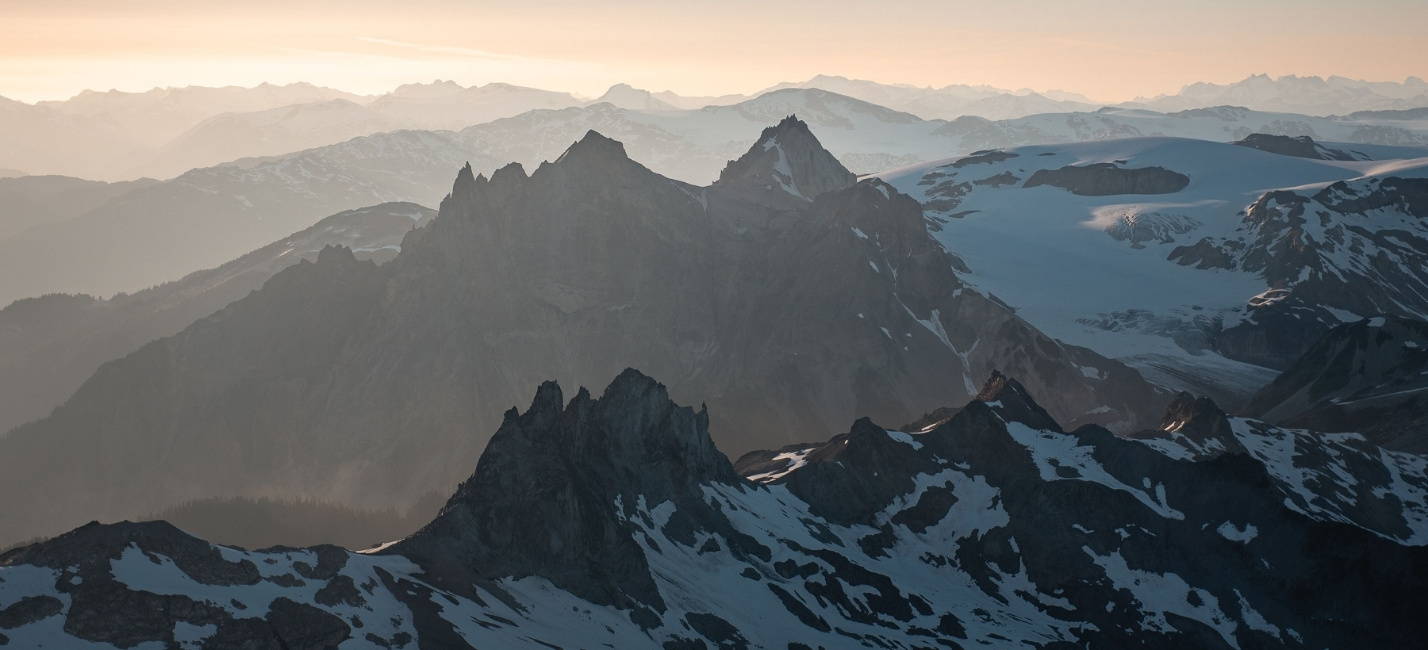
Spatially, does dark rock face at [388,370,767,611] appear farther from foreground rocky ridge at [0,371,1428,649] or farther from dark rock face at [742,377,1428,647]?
dark rock face at [742,377,1428,647]

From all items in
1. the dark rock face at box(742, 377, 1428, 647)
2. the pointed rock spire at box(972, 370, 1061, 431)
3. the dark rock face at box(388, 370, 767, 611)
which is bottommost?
the dark rock face at box(742, 377, 1428, 647)

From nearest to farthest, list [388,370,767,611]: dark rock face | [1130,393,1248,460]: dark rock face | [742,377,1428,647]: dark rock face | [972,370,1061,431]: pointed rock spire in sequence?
[388,370,767,611]: dark rock face
[742,377,1428,647]: dark rock face
[1130,393,1248,460]: dark rock face
[972,370,1061,431]: pointed rock spire

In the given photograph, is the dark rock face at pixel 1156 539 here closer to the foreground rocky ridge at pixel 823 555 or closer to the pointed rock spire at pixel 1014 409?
the foreground rocky ridge at pixel 823 555

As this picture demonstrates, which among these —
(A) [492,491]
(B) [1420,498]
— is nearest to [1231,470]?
(B) [1420,498]

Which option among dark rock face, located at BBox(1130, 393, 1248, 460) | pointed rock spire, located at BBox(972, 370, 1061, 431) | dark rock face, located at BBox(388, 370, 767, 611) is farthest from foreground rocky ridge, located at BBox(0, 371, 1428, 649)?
pointed rock spire, located at BBox(972, 370, 1061, 431)

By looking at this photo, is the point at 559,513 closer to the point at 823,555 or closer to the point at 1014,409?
the point at 823,555

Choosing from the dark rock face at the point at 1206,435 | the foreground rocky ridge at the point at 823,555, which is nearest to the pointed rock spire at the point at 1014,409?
the foreground rocky ridge at the point at 823,555
